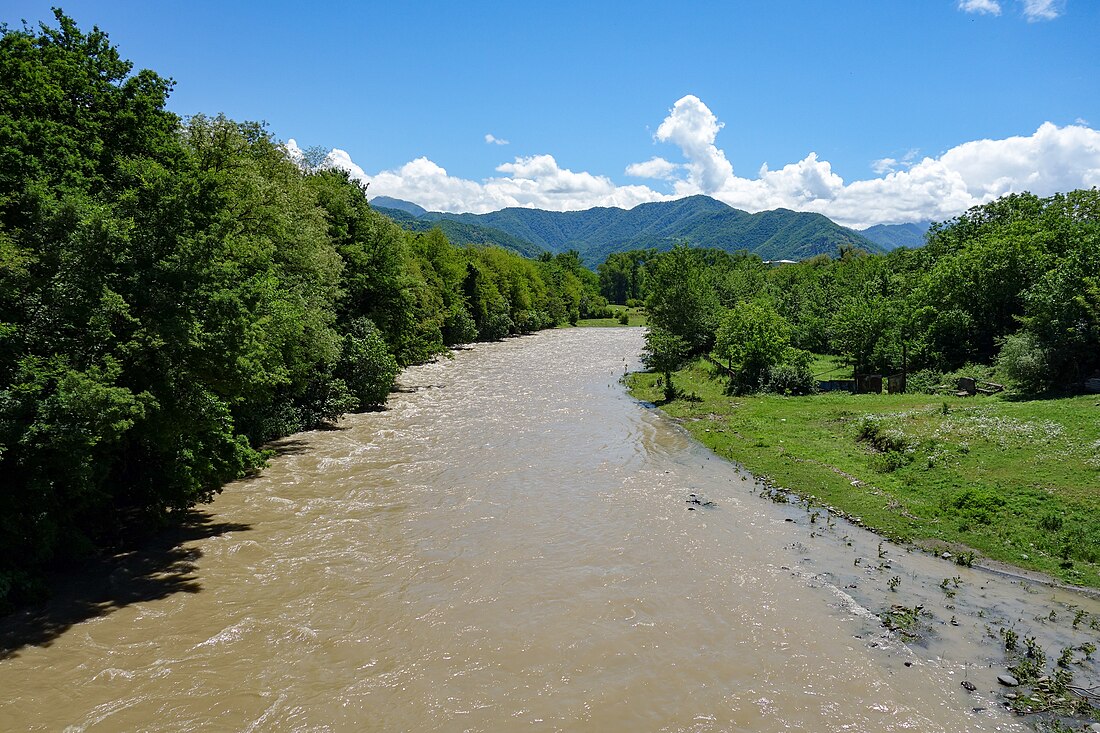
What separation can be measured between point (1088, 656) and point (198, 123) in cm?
3364

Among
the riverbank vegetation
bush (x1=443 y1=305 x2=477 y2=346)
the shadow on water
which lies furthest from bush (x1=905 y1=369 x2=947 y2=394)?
bush (x1=443 y1=305 x2=477 y2=346)

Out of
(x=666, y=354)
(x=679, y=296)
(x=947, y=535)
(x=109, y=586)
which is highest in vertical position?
(x=679, y=296)

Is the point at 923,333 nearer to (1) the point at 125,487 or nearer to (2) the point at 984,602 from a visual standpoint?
(2) the point at 984,602

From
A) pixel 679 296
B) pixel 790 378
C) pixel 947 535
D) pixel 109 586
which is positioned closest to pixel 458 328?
pixel 679 296

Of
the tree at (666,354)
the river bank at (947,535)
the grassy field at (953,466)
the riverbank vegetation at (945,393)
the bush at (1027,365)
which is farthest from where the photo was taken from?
the tree at (666,354)

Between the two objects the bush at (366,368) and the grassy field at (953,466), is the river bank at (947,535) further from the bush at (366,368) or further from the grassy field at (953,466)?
the bush at (366,368)

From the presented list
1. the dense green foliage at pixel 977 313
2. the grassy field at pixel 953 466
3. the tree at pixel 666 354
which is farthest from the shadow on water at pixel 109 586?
the dense green foliage at pixel 977 313

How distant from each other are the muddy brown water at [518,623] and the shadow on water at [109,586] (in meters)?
0.12

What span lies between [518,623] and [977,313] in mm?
42533

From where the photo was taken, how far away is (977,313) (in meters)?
41.0

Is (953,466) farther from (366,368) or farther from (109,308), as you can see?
(366,368)

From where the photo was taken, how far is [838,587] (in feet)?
47.2

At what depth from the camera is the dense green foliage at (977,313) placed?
91.4ft

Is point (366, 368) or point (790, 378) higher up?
point (366, 368)
